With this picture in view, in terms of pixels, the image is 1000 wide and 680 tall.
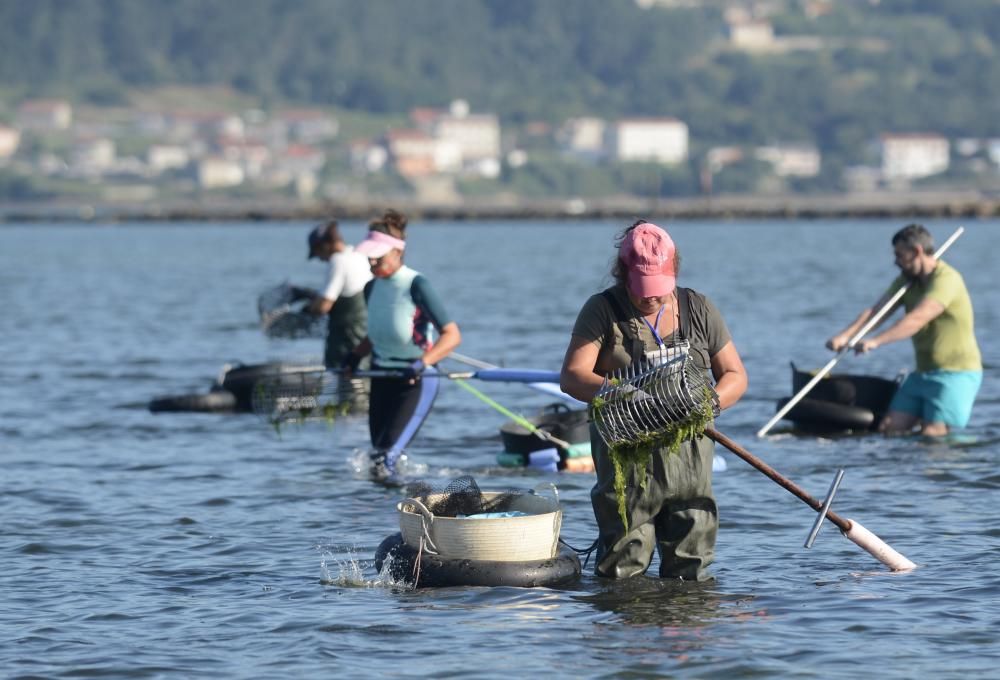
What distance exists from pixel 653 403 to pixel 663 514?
1.05 metres

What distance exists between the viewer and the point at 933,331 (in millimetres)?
15820

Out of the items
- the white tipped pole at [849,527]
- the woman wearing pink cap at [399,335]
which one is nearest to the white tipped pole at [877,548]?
the white tipped pole at [849,527]

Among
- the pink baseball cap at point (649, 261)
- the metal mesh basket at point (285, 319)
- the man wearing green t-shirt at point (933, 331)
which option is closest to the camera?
the pink baseball cap at point (649, 261)

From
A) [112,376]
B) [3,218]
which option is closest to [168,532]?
[112,376]

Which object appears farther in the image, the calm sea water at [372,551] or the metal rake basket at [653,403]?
the calm sea water at [372,551]

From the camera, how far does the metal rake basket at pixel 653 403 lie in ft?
30.7

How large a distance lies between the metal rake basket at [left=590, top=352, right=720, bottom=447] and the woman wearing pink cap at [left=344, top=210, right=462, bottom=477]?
4.14 meters

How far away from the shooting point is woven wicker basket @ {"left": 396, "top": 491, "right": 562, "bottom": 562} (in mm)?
10766

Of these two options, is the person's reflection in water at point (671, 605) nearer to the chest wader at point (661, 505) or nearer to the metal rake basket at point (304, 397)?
the chest wader at point (661, 505)

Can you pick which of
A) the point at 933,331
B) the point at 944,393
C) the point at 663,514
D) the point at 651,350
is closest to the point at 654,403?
the point at 651,350

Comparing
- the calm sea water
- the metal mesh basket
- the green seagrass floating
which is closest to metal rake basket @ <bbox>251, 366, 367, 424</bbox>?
the calm sea water

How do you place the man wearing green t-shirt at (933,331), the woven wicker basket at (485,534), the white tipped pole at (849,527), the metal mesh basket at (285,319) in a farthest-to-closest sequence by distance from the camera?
1. the metal mesh basket at (285,319)
2. the man wearing green t-shirt at (933,331)
3. the woven wicker basket at (485,534)
4. the white tipped pole at (849,527)

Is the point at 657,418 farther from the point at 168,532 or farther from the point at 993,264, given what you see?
the point at 993,264

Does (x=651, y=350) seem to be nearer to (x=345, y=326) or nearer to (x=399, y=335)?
(x=399, y=335)
